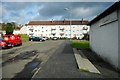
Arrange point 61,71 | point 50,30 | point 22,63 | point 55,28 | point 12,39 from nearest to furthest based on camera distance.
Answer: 1. point 61,71
2. point 22,63
3. point 12,39
4. point 50,30
5. point 55,28

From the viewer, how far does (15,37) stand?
34406 mm

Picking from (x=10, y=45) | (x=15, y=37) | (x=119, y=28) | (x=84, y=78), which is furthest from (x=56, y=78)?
(x=15, y=37)

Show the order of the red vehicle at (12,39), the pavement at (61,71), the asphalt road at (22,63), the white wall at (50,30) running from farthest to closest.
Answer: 1. the white wall at (50,30)
2. the red vehicle at (12,39)
3. the asphalt road at (22,63)
4. the pavement at (61,71)

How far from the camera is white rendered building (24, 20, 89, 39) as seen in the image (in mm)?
122500

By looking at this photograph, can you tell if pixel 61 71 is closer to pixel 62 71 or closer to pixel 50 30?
pixel 62 71

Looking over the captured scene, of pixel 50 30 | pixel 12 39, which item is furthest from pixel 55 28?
pixel 12 39

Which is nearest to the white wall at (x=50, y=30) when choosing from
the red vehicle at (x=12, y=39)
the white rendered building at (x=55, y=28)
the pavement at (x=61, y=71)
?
the white rendered building at (x=55, y=28)

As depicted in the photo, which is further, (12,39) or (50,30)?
(50,30)

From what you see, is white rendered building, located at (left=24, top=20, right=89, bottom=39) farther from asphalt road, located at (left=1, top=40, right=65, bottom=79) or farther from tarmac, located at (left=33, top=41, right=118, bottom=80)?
tarmac, located at (left=33, top=41, right=118, bottom=80)

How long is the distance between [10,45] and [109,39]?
63.9 feet

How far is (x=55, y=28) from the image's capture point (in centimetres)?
12512

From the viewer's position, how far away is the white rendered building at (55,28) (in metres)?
122

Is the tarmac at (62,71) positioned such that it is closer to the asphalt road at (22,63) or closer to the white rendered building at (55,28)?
the asphalt road at (22,63)

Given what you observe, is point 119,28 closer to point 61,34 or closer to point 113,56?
point 113,56
